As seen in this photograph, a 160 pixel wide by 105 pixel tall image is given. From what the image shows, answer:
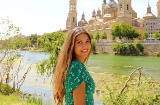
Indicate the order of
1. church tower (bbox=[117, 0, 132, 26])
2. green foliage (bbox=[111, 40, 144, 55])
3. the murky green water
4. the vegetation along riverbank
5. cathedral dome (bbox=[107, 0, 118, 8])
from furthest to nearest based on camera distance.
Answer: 1. cathedral dome (bbox=[107, 0, 118, 8])
2. church tower (bbox=[117, 0, 132, 26])
3. green foliage (bbox=[111, 40, 144, 55])
4. the murky green water
5. the vegetation along riverbank

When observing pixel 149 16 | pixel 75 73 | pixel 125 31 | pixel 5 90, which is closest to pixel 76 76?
pixel 75 73

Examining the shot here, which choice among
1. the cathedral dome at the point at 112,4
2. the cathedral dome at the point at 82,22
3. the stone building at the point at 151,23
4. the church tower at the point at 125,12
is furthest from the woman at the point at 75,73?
the cathedral dome at the point at 82,22

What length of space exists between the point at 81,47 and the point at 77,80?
319 millimetres

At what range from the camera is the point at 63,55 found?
230cm

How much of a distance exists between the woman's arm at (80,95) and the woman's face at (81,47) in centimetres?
28

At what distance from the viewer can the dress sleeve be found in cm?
213

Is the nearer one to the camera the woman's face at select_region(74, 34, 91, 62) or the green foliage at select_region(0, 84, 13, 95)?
the woman's face at select_region(74, 34, 91, 62)

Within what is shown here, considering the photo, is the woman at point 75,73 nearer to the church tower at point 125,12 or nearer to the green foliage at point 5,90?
the green foliage at point 5,90

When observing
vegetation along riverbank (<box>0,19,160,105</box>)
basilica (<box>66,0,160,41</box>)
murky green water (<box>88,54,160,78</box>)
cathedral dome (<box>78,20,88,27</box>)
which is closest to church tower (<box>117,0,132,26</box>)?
basilica (<box>66,0,160,41</box>)

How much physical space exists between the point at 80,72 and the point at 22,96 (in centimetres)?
857

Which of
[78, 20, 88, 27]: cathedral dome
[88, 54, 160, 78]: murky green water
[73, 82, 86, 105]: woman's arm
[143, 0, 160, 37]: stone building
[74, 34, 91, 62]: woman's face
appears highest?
[78, 20, 88, 27]: cathedral dome

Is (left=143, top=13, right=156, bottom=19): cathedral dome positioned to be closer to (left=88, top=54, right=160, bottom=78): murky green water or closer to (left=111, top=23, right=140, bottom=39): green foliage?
(left=111, top=23, right=140, bottom=39): green foliage

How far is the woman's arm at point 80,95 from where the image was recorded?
211 centimetres

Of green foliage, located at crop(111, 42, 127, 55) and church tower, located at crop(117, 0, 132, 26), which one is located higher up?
church tower, located at crop(117, 0, 132, 26)
